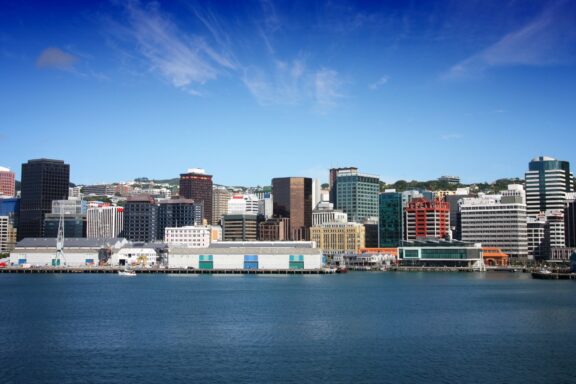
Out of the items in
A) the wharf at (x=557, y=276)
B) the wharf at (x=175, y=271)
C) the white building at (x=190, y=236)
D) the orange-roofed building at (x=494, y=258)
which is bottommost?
the wharf at (x=557, y=276)

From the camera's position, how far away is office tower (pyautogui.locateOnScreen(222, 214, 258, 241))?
19062 cm

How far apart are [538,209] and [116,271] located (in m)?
105

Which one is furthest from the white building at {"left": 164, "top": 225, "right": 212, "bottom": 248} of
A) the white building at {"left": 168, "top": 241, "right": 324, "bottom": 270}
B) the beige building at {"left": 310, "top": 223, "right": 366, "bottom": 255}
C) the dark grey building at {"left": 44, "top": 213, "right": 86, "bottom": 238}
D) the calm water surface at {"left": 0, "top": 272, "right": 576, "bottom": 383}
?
the calm water surface at {"left": 0, "top": 272, "right": 576, "bottom": 383}

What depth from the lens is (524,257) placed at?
521 feet

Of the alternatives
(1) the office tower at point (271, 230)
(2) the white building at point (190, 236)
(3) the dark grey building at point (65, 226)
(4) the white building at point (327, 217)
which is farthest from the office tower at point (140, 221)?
(4) the white building at point (327, 217)

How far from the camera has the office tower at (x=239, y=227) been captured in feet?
625

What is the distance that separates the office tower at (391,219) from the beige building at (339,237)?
527cm

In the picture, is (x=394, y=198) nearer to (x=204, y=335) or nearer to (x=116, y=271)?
(x=116, y=271)

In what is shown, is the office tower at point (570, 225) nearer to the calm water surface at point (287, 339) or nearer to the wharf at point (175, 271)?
the wharf at point (175, 271)

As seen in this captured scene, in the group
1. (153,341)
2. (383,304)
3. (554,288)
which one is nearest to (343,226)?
(554,288)

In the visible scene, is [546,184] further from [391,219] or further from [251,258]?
[251,258]

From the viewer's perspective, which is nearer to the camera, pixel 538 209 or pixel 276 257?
pixel 276 257

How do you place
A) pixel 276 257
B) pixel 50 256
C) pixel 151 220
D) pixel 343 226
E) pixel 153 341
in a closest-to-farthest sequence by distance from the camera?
1. pixel 153 341
2. pixel 276 257
3. pixel 50 256
4. pixel 343 226
5. pixel 151 220

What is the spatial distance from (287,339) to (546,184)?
154 meters
